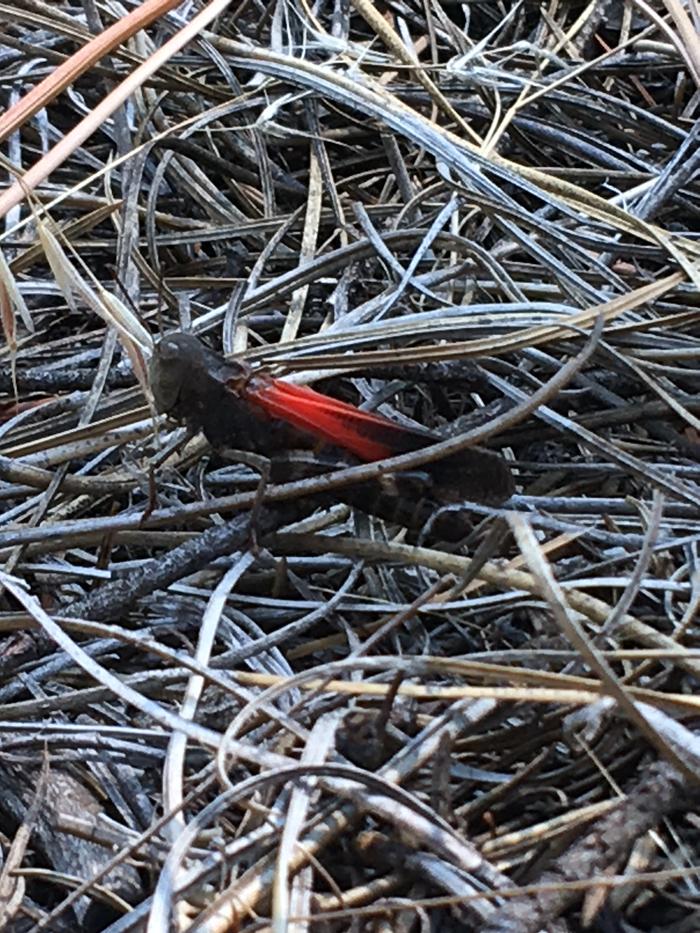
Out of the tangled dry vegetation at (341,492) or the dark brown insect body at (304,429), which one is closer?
the tangled dry vegetation at (341,492)

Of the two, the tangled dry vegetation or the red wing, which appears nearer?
the tangled dry vegetation

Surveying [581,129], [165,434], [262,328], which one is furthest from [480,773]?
[581,129]

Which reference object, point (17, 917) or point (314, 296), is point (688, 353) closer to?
point (314, 296)

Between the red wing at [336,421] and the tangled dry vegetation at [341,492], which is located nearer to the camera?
the tangled dry vegetation at [341,492]
